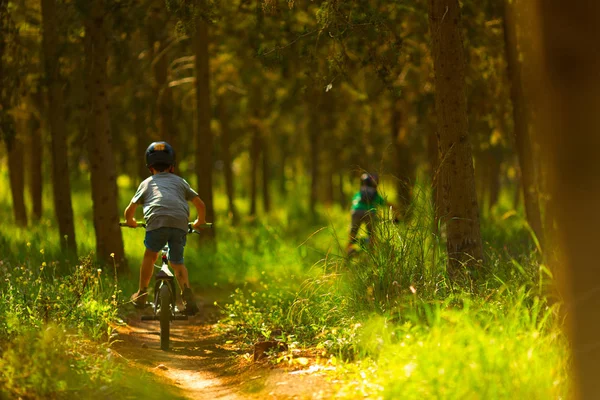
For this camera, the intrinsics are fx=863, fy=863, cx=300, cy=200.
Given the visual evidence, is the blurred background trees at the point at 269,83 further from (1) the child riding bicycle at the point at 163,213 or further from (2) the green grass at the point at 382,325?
(1) the child riding bicycle at the point at 163,213

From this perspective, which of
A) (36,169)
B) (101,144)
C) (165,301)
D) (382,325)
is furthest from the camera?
(36,169)

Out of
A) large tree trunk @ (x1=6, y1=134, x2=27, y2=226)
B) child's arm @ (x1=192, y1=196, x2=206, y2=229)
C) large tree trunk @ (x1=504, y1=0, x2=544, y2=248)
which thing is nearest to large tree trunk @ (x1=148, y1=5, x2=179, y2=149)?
large tree trunk @ (x1=6, y1=134, x2=27, y2=226)

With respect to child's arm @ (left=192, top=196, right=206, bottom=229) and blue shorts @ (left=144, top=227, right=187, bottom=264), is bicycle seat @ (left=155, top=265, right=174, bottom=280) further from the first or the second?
child's arm @ (left=192, top=196, right=206, bottom=229)

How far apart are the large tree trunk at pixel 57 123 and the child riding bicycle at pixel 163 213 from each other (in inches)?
189

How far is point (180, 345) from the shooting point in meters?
10.1

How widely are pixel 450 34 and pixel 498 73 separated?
760 centimetres

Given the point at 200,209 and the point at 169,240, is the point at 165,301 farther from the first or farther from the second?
the point at 200,209

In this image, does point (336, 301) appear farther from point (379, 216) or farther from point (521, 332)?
point (521, 332)

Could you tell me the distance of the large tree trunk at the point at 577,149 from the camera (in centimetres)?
607

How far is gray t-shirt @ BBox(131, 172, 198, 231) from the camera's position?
8953mm

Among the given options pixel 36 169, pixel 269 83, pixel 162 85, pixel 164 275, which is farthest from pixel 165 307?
pixel 269 83

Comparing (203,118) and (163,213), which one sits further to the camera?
(203,118)

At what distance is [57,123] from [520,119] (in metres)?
7.48

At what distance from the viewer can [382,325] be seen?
285 inches
